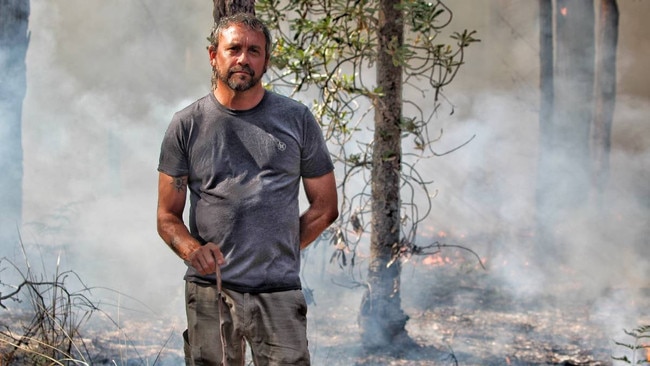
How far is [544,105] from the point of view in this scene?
383 inches

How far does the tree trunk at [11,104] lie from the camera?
25.6ft

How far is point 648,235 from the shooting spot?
358 inches

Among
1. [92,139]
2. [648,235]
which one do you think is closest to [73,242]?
[92,139]

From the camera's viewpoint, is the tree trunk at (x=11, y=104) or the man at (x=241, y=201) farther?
the tree trunk at (x=11, y=104)

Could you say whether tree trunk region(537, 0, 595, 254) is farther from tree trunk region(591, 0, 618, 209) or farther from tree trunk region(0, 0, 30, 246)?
tree trunk region(0, 0, 30, 246)

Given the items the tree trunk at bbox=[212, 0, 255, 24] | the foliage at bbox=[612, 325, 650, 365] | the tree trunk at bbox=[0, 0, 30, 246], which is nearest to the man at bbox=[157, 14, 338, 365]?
the tree trunk at bbox=[212, 0, 255, 24]

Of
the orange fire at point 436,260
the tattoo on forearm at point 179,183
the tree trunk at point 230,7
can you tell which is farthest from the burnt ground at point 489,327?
the tattoo on forearm at point 179,183

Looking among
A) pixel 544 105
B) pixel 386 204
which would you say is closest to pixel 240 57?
pixel 386 204

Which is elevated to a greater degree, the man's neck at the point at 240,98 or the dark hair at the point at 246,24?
the dark hair at the point at 246,24

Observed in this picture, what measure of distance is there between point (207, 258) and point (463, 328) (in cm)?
435

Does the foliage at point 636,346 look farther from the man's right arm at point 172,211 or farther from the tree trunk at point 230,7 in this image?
the tree trunk at point 230,7

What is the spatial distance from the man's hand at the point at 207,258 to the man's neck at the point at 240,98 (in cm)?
56

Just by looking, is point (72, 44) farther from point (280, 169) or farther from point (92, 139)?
point (280, 169)

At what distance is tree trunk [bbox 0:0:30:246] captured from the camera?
7.82m
